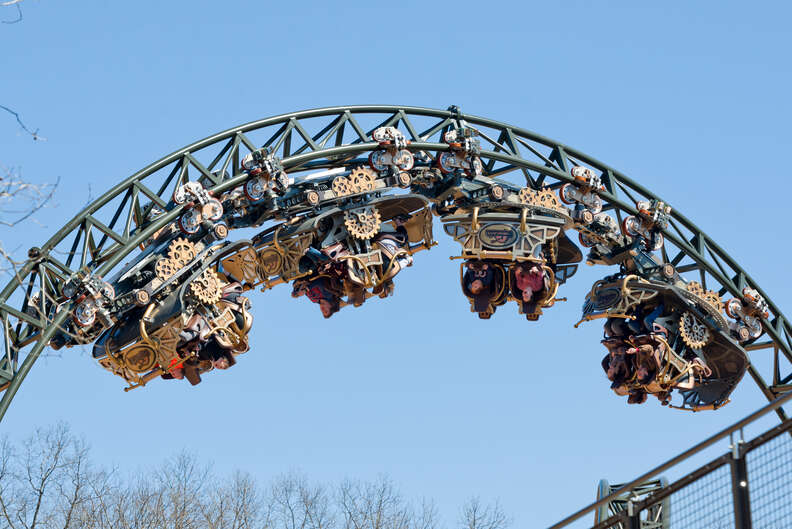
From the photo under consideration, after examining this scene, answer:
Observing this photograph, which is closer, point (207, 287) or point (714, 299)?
point (207, 287)

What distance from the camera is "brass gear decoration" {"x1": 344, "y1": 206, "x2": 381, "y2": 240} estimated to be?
16.6 meters

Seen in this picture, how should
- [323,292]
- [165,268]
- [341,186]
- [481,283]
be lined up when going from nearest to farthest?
1. [165,268]
2. [341,186]
3. [323,292]
4. [481,283]

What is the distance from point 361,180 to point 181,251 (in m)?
2.39

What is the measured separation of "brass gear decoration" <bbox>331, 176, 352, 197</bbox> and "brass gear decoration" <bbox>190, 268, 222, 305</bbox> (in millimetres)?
1760

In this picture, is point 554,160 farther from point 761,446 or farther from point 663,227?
point 761,446

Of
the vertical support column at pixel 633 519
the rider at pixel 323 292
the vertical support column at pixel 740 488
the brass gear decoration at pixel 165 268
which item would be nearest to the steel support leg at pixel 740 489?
the vertical support column at pixel 740 488

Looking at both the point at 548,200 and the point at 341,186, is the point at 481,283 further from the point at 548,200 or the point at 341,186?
the point at 341,186

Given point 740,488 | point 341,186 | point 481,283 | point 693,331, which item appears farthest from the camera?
point 693,331

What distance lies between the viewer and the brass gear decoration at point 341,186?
16438 mm

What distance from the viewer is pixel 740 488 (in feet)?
30.0

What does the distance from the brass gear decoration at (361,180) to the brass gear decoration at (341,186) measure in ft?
0.16

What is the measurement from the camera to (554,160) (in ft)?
59.7

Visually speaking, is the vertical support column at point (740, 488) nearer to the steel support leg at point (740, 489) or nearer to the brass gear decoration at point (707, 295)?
the steel support leg at point (740, 489)

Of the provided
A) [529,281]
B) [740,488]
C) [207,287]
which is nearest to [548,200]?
[529,281]
